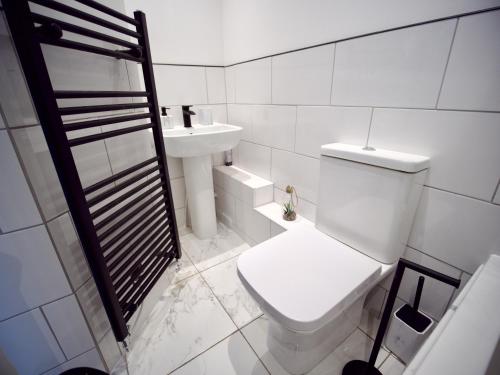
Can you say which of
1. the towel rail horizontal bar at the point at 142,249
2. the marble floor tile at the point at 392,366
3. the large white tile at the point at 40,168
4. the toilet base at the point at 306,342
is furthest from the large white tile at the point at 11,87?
the marble floor tile at the point at 392,366

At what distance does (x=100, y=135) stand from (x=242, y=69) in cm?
116

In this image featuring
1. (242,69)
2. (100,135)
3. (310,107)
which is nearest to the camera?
(100,135)

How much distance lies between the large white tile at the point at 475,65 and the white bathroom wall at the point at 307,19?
1.9 inches

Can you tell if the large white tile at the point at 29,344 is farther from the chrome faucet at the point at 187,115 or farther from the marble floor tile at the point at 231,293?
the chrome faucet at the point at 187,115

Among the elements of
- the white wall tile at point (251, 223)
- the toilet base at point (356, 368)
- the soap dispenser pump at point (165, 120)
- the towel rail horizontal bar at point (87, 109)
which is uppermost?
the towel rail horizontal bar at point (87, 109)

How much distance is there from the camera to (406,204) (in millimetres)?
843

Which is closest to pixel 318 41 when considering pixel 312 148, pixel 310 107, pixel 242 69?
pixel 310 107

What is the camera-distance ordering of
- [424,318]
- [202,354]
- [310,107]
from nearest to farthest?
[424,318] → [202,354] → [310,107]

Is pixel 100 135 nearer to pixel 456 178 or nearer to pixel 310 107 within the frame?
pixel 310 107

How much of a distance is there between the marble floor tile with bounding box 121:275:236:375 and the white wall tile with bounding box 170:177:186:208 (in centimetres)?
70

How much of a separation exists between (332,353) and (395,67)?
1244 mm

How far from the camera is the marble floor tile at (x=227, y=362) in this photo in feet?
3.27

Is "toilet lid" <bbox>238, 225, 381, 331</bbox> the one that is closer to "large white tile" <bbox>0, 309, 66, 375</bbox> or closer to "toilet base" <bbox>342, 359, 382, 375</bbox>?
"toilet base" <bbox>342, 359, 382, 375</bbox>

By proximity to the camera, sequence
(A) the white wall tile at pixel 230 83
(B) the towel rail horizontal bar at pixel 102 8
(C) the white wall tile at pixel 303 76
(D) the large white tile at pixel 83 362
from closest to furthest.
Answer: (B) the towel rail horizontal bar at pixel 102 8 < (D) the large white tile at pixel 83 362 < (C) the white wall tile at pixel 303 76 < (A) the white wall tile at pixel 230 83
